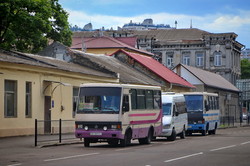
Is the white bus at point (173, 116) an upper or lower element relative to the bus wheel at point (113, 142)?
upper

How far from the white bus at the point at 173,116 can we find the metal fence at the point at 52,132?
5299 millimetres

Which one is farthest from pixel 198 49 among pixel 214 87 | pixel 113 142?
pixel 113 142

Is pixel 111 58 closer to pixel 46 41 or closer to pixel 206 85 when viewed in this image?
pixel 46 41

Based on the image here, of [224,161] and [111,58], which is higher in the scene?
[111,58]

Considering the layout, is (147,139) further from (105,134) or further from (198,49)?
(198,49)

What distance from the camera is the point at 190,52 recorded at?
13075cm

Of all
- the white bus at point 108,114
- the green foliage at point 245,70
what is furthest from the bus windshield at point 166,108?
the green foliage at point 245,70

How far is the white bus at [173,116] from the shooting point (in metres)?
34.5

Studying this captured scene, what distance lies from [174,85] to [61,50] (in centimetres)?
1706

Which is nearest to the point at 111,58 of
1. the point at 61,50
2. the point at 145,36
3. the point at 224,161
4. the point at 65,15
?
the point at 65,15

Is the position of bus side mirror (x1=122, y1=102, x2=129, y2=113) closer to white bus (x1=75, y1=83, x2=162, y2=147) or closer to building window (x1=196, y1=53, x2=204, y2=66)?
white bus (x1=75, y1=83, x2=162, y2=147)

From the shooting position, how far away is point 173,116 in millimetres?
35625

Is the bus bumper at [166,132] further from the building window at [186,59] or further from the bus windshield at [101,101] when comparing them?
the building window at [186,59]

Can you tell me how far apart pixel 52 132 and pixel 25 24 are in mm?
25895
